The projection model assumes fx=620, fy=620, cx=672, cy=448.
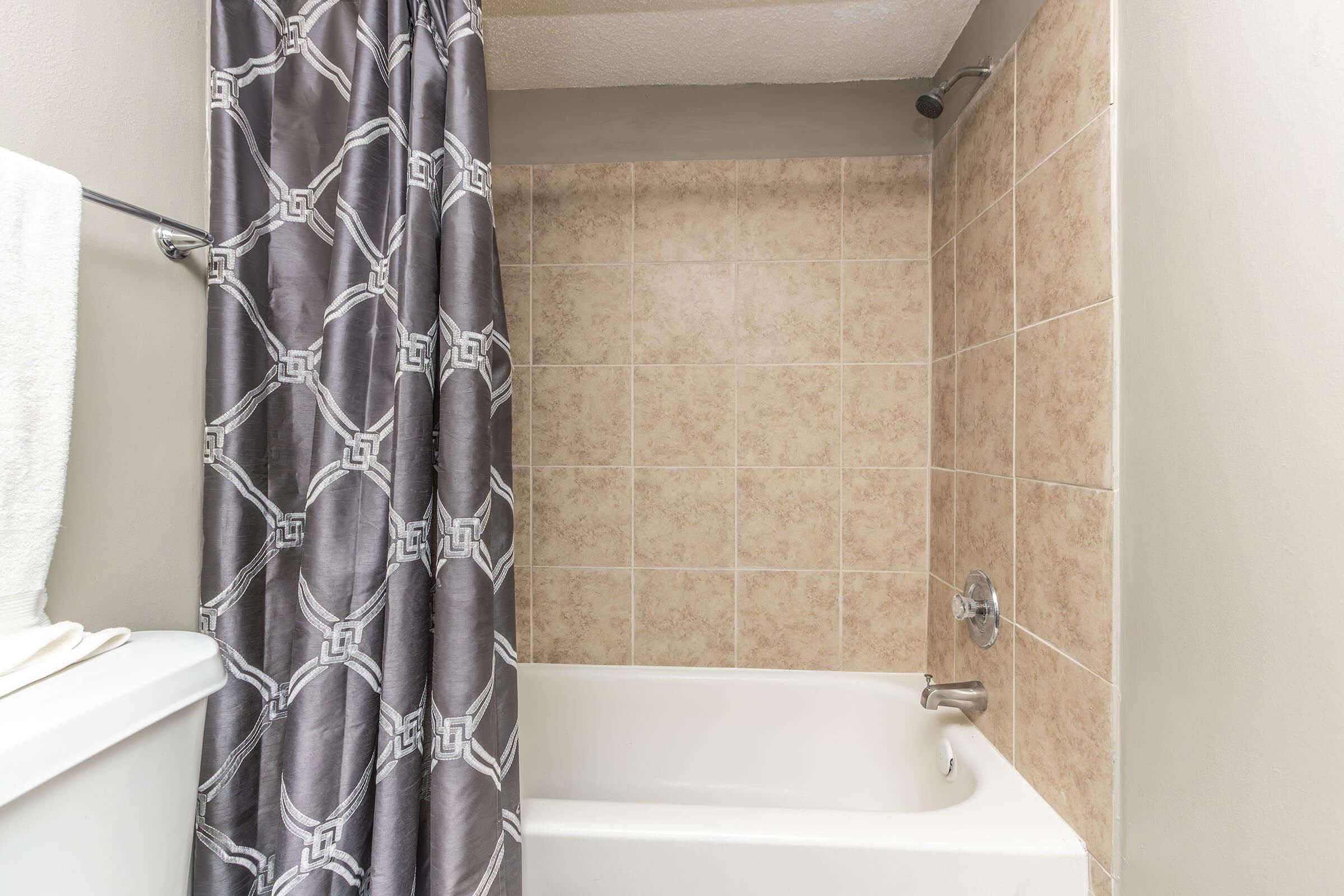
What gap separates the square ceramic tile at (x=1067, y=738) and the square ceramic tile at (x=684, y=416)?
0.86 metres

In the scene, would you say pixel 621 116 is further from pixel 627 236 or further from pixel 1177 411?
pixel 1177 411

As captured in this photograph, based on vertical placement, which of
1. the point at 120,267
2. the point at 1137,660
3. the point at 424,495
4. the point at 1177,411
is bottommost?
the point at 1137,660

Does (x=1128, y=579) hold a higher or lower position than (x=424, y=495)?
lower

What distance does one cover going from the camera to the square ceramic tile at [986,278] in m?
1.23

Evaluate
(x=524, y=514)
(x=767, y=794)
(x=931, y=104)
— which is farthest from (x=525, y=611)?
(x=931, y=104)

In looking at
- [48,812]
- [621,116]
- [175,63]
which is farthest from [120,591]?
[621,116]

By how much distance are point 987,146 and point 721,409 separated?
0.85 m

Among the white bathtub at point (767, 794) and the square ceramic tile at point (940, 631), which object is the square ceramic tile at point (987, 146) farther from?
the white bathtub at point (767, 794)

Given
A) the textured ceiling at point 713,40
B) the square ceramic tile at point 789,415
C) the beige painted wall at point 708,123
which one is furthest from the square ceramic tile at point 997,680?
the textured ceiling at point 713,40

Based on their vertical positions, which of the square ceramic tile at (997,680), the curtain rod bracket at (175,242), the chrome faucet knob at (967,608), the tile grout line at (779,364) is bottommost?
the square ceramic tile at (997,680)

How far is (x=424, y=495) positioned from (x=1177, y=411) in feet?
3.22

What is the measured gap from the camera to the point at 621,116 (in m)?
1.73

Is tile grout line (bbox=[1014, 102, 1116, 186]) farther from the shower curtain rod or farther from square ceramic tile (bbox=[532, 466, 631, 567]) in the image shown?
the shower curtain rod

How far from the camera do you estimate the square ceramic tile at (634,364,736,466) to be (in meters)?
1.71
